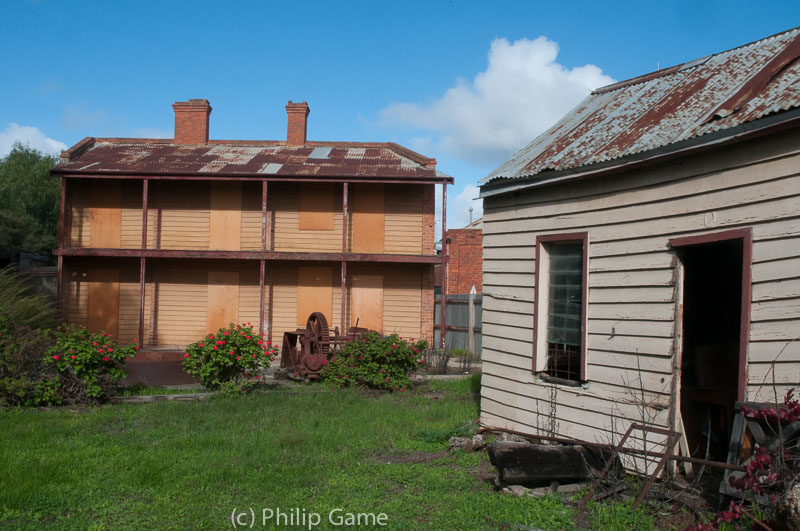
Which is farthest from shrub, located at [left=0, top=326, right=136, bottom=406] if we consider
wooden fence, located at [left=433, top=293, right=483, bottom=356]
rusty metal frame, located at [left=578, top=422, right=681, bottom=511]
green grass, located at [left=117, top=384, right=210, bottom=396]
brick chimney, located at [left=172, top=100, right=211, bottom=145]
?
brick chimney, located at [left=172, top=100, right=211, bottom=145]

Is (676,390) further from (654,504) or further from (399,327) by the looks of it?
(399,327)

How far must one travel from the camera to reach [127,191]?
2055cm

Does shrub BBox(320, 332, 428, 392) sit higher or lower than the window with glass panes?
lower

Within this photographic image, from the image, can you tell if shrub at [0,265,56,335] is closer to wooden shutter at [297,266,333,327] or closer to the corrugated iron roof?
wooden shutter at [297,266,333,327]

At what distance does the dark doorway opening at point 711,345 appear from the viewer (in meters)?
7.09

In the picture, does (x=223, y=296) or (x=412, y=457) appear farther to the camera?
(x=223, y=296)

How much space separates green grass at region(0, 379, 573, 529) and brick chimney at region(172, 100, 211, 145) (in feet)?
47.9

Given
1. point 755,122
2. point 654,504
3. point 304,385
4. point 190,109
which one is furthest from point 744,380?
point 190,109

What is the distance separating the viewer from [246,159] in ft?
67.8

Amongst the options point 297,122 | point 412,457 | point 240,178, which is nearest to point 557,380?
point 412,457

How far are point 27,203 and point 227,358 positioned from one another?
113ft

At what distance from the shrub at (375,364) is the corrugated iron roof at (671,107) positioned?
4539 mm

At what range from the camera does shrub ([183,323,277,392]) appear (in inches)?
430

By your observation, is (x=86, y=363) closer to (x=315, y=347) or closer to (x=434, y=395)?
(x=315, y=347)
